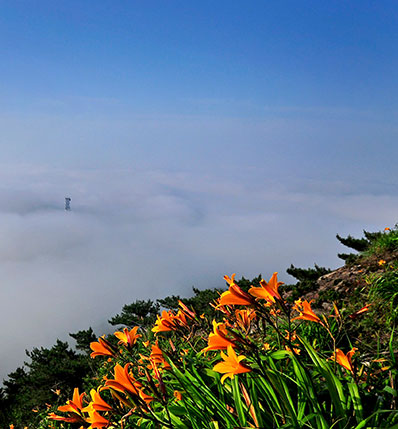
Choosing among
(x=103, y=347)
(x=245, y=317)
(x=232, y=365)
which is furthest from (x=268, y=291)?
(x=103, y=347)

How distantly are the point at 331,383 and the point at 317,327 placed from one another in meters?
2.58

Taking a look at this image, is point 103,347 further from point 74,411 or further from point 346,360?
point 346,360

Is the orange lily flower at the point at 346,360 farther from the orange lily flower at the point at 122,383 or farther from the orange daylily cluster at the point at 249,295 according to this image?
the orange lily flower at the point at 122,383

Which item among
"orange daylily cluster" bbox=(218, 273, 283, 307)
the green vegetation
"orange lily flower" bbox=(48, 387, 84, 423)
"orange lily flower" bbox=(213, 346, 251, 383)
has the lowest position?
"orange lily flower" bbox=(48, 387, 84, 423)

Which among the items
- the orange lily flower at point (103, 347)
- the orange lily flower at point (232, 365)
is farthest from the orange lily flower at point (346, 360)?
the orange lily flower at point (103, 347)

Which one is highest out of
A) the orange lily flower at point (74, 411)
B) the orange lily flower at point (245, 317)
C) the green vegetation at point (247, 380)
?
the orange lily flower at point (245, 317)

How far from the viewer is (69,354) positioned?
11.2m

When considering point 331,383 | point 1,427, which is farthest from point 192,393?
point 1,427

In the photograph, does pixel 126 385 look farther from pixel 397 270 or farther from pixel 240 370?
pixel 397 270

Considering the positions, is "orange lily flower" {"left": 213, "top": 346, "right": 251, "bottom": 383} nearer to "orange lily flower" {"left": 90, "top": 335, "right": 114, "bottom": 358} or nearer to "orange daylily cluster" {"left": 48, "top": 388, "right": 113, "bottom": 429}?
"orange daylily cluster" {"left": 48, "top": 388, "right": 113, "bottom": 429}

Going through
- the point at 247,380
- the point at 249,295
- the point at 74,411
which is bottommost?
the point at 74,411

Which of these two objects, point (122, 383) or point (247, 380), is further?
point (247, 380)

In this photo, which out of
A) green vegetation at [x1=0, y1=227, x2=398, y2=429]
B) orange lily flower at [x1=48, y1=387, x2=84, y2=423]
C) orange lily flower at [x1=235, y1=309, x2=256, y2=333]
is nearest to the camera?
green vegetation at [x1=0, y1=227, x2=398, y2=429]

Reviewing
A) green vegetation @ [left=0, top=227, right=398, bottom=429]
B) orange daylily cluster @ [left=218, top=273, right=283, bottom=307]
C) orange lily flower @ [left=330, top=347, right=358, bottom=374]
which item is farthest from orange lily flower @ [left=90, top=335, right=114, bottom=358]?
orange lily flower @ [left=330, top=347, right=358, bottom=374]
